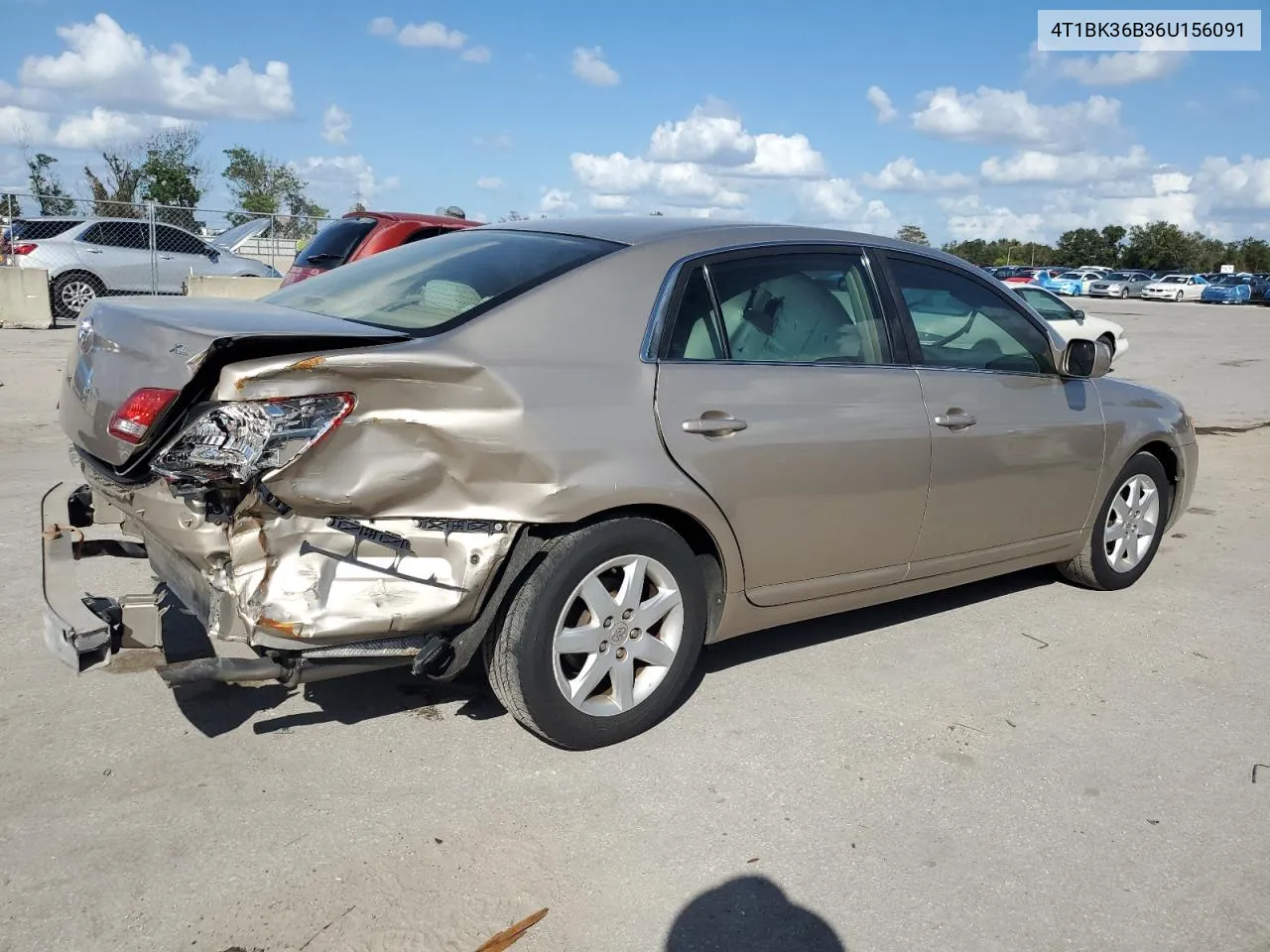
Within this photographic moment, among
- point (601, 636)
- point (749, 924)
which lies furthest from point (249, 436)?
point (749, 924)

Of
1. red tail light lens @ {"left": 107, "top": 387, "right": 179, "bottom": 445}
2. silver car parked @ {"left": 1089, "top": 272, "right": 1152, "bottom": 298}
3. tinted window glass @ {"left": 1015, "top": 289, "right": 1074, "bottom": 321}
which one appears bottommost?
red tail light lens @ {"left": 107, "top": 387, "right": 179, "bottom": 445}

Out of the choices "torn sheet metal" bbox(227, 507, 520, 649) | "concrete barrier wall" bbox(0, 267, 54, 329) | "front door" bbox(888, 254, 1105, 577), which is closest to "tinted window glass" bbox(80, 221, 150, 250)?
"concrete barrier wall" bbox(0, 267, 54, 329)

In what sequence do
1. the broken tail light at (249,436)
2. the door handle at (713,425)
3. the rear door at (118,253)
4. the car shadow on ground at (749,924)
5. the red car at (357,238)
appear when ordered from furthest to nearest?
the rear door at (118,253)
the red car at (357,238)
the door handle at (713,425)
the broken tail light at (249,436)
the car shadow on ground at (749,924)

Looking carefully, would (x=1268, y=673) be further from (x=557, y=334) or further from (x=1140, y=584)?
(x=557, y=334)

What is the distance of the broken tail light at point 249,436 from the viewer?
2.87 m

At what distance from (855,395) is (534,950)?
89.5 inches

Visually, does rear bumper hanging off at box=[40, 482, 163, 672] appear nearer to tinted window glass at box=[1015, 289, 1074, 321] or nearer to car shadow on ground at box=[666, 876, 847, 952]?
car shadow on ground at box=[666, 876, 847, 952]

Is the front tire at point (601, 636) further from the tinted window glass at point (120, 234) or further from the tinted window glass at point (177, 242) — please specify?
the tinted window glass at point (177, 242)

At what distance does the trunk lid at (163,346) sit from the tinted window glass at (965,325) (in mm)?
2219

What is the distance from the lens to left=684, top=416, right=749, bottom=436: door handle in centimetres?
356

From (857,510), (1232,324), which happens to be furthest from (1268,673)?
(1232,324)

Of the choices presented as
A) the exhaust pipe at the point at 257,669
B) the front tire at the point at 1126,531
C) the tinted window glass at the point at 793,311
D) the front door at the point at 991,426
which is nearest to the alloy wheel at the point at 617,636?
the exhaust pipe at the point at 257,669

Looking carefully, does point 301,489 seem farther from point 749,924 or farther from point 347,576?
point 749,924

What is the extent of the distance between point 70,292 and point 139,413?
15929 millimetres
